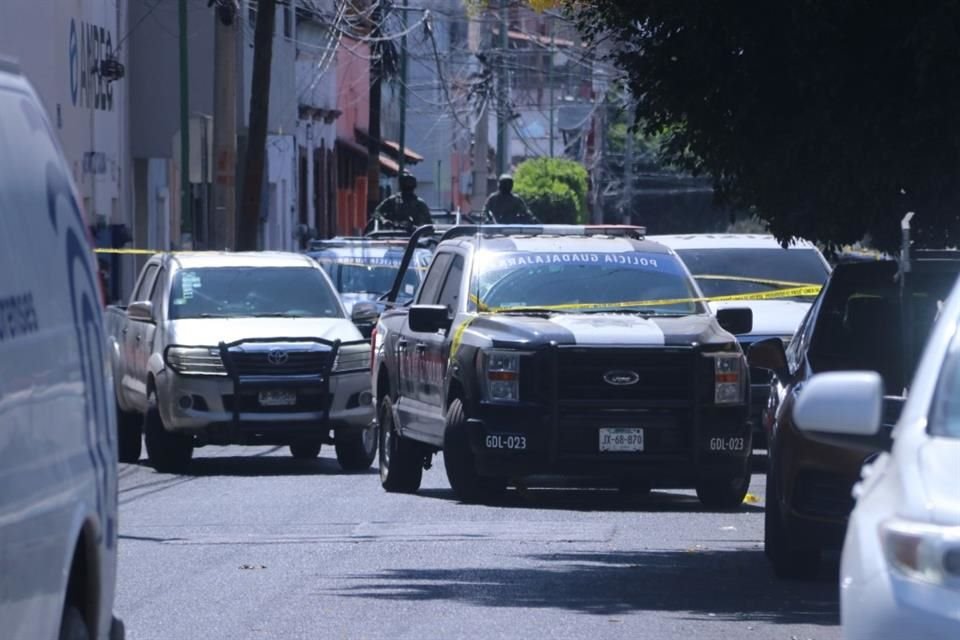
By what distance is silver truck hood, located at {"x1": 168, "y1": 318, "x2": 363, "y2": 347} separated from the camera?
18.7 meters

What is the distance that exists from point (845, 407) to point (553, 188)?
64.7 m

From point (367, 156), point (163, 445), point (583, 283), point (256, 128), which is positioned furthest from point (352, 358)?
point (367, 156)

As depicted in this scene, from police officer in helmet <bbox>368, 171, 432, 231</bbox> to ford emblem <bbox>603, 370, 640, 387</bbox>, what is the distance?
20.3m

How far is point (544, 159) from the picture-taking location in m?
73.0

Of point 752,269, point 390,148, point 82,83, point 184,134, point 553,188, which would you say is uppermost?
point 82,83

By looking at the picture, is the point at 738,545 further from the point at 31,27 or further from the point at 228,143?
the point at 31,27

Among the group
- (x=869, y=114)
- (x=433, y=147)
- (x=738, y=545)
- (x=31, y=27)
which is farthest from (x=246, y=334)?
(x=433, y=147)

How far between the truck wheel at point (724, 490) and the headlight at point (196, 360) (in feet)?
16.6

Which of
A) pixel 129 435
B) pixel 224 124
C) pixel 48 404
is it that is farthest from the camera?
pixel 224 124

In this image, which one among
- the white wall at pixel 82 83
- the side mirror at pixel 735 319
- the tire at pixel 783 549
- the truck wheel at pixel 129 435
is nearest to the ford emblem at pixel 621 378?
the side mirror at pixel 735 319

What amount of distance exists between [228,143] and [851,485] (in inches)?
740

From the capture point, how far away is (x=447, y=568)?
11758mm

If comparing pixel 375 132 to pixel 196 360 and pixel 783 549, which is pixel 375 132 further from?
pixel 783 549

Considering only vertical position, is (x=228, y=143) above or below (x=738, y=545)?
above
